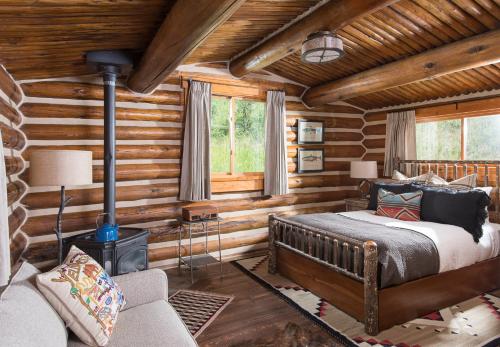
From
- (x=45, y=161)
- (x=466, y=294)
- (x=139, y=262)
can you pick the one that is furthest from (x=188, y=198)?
(x=466, y=294)

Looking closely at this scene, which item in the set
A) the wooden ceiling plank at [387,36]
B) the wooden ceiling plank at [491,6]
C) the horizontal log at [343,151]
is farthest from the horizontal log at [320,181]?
the wooden ceiling plank at [491,6]

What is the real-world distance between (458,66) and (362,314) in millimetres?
2621

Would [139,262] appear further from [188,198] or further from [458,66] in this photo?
[458,66]

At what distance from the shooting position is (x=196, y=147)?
14.5 ft

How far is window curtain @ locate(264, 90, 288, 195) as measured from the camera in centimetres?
507

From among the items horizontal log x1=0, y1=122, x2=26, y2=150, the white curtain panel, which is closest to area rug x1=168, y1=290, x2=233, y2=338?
the white curtain panel

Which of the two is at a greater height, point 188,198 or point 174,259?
point 188,198

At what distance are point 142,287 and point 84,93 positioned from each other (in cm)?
267

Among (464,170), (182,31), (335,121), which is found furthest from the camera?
(335,121)

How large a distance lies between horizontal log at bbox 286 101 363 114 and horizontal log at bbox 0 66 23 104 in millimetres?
3631

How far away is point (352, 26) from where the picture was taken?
3594mm

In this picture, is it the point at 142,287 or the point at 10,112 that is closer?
the point at 142,287

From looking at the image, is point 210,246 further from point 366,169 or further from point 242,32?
point 242,32

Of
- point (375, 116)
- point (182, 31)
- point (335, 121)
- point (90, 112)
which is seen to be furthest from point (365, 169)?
point (90, 112)
